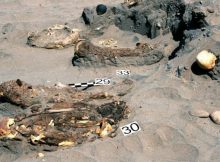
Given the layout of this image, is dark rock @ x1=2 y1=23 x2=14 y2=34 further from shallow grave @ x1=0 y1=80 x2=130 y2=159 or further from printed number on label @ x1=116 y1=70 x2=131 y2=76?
shallow grave @ x1=0 y1=80 x2=130 y2=159

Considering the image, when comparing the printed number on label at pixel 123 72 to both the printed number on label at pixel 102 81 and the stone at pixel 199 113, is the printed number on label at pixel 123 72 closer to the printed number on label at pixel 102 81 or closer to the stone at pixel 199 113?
the printed number on label at pixel 102 81

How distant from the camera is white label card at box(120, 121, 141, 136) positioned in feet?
11.6

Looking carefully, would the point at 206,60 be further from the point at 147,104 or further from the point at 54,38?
the point at 54,38

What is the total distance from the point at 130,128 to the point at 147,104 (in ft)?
1.40

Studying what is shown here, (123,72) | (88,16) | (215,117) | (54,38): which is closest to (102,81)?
(123,72)

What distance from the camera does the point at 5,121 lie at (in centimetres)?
353

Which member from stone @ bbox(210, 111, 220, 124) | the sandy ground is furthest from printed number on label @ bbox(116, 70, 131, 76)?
stone @ bbox(210, 111, 220, 124)

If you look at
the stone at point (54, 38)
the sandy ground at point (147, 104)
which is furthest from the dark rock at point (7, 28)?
the stone at point (54, 38)

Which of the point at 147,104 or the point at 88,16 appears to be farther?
the point at 88,16

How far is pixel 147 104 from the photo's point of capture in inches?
155

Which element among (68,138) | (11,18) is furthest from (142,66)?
(11,18)

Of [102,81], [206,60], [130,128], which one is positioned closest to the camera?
[130,128]

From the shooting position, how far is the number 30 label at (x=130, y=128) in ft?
11.6

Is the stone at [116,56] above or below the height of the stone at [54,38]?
above
